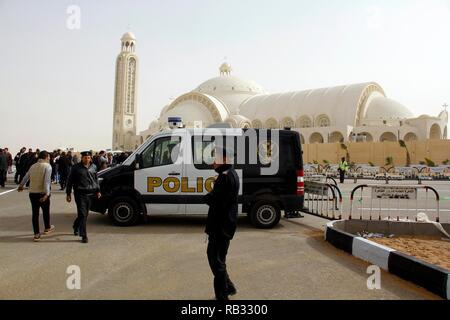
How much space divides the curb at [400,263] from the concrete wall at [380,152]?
122 feet

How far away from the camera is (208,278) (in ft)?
15.0

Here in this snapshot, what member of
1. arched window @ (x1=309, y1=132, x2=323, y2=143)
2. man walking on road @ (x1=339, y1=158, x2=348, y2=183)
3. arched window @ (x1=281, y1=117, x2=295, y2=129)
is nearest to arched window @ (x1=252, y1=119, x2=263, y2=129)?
arched window @ (x1=281, y1=117, x2=295, y2=129)

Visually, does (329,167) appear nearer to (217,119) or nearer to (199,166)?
(199,166)

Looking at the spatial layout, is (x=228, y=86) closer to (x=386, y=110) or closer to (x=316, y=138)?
(x=316, y=138)

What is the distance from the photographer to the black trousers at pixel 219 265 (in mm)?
3783

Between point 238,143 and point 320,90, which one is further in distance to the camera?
point 320,90

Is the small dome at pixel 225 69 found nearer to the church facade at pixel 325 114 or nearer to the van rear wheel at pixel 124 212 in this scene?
the church facade at pixel 325 114

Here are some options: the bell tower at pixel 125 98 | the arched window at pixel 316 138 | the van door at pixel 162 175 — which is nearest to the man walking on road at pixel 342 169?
Result: the van door at pixel 162 175

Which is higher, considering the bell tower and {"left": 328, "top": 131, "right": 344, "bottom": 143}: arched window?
the bell tower

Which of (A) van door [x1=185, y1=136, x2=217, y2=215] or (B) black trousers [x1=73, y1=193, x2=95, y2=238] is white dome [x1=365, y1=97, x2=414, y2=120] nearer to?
(A) van door [x1=185, y1=136, x2=217, y2=215]

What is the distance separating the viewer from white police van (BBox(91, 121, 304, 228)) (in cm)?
787

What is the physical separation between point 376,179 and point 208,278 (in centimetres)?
2512

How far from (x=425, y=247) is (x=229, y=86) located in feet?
254

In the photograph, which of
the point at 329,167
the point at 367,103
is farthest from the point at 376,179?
the point at 367,103
